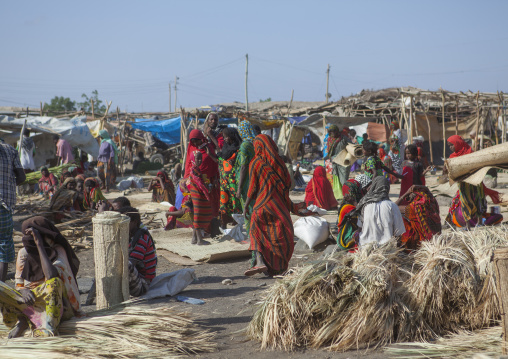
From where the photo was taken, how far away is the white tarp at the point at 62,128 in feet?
53.8

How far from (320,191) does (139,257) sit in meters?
6.05

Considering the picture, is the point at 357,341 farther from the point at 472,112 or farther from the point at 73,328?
the point at 472,112

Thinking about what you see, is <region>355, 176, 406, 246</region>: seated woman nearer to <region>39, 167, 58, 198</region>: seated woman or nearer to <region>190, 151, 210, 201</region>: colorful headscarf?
<region>190, 151, 210, 201</region>: colorful headscarf

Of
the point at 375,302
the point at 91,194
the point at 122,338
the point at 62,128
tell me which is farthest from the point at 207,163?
the point at 62,128

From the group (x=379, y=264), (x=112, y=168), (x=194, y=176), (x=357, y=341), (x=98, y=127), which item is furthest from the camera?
(x=98, y=127)

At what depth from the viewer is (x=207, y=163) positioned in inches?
315

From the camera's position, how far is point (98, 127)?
19078 millimetres

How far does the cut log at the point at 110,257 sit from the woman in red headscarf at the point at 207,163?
129 inches

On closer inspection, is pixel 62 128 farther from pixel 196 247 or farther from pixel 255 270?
pixel 255 270

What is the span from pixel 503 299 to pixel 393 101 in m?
19.5

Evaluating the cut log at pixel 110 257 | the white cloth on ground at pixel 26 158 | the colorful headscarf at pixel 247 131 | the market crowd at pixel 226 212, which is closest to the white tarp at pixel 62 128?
the white cloth on ground at pixel 26 158

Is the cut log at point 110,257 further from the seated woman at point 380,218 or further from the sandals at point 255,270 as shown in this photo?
the seated woman at point 380,218

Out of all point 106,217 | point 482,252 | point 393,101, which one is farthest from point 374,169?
point 393,101

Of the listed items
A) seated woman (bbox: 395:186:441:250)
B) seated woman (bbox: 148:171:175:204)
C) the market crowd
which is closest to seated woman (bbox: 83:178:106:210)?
the market crowd
